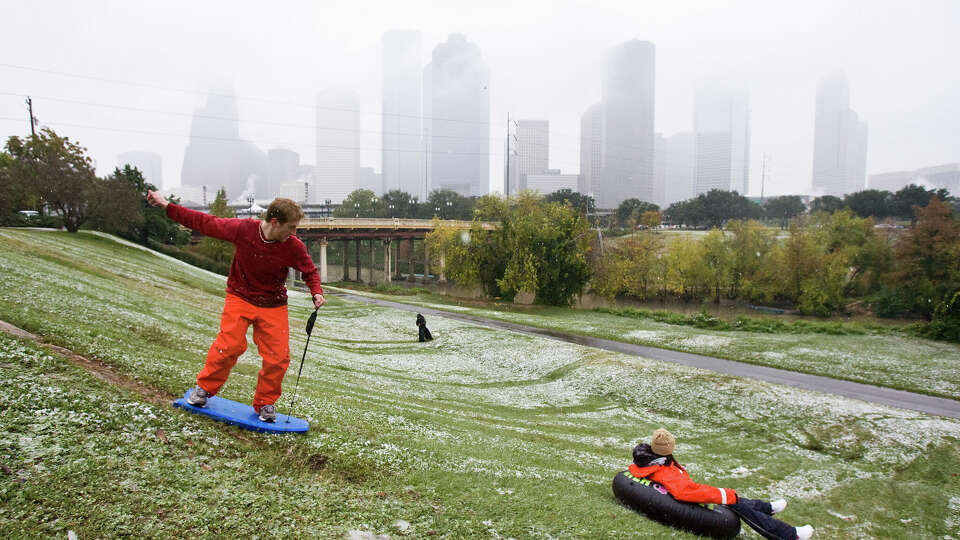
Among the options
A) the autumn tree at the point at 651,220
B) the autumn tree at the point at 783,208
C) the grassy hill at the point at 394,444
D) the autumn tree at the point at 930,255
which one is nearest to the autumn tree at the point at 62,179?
the grassy hill at the point at 394,444

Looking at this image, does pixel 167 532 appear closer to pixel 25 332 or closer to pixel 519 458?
pixel 519 458

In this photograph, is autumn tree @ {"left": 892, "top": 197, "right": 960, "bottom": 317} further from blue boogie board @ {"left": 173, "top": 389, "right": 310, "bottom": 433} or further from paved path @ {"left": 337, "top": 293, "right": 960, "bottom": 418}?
blue boogie board @ {"left": 173, "top": 389, "right": 310, "bottom": 433}

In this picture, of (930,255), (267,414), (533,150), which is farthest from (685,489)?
(533,150)

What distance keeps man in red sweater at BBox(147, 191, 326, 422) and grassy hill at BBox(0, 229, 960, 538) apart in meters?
0.77

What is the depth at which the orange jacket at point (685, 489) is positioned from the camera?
787 cm

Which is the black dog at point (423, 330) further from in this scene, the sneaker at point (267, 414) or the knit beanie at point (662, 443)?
the knit beanie at point (662, 443)

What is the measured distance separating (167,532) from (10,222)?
59.8 meters

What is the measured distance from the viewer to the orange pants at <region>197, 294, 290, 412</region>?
25.4 ft

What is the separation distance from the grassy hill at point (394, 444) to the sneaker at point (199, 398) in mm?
292

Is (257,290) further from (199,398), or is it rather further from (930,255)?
(930,255)

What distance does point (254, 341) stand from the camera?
25.7 feet

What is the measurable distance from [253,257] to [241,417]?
8.18 ft

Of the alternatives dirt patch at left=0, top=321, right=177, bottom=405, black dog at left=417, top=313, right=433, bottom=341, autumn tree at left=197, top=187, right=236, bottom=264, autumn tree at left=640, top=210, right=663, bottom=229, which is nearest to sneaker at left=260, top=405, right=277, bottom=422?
dirt patch at left=0, top=321, right=177, bottom=405

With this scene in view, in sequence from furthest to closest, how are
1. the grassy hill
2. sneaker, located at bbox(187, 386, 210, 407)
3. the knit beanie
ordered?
the knit beanie, sneaker, located at bbox(187, 386, 210, 407), the grassy hill
